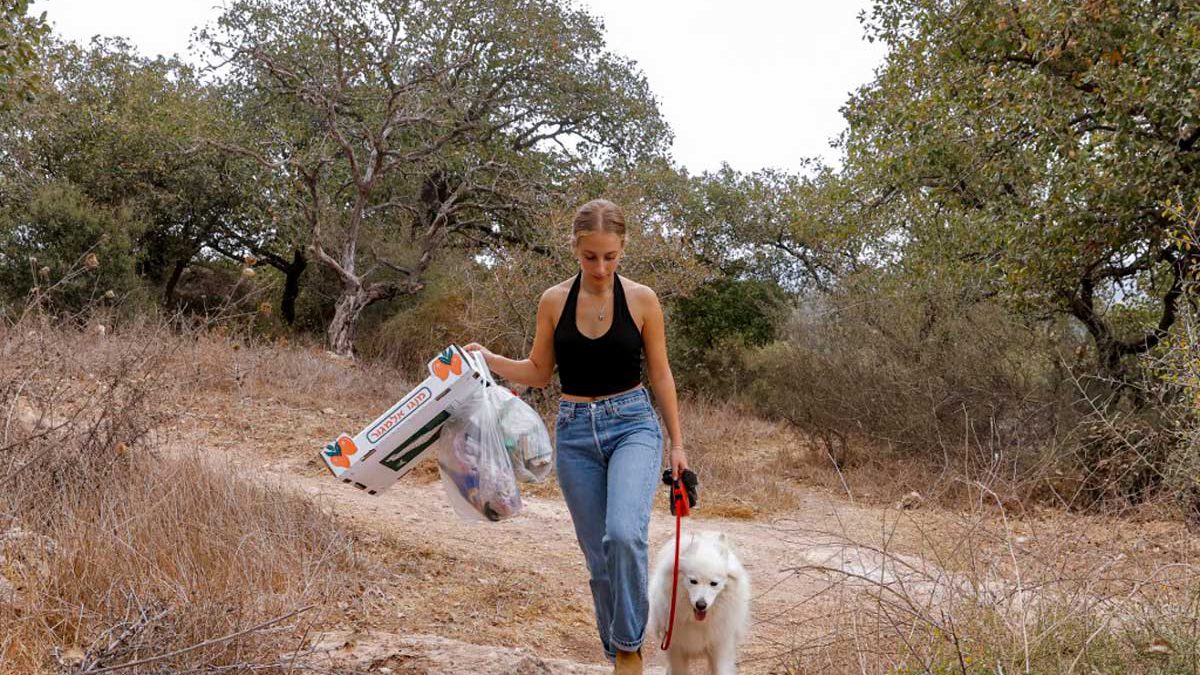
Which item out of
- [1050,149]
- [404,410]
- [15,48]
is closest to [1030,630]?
[404,410]

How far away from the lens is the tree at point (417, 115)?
53.8 ft

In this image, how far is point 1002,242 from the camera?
9.02 metres

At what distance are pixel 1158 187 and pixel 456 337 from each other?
1139 cm

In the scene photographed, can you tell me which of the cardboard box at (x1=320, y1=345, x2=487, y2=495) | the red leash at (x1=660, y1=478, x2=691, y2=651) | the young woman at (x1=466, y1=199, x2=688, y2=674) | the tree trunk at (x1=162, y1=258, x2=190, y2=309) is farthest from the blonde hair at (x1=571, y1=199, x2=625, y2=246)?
the tree trunk at (x1=162, y1=258, x2=190, y2=309)

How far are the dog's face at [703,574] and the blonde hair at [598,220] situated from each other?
1396mm

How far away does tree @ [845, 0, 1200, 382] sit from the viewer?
24.3 ft

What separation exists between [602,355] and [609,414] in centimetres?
22

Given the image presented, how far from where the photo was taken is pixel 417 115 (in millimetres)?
15703

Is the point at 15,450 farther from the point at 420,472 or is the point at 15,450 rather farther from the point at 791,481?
the point at 791,481

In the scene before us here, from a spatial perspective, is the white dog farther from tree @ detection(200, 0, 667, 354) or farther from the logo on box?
tree @ detection(200, 0, 667, 354)

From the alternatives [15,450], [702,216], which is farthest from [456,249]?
[15,450]

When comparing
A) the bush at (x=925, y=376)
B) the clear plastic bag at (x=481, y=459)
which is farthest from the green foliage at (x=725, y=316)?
the clear plastic bag at (x=481, y=459)

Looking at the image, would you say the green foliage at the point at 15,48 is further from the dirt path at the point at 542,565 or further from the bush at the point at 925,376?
the bush at the point at 925,376

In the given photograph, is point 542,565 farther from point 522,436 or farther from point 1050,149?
point 1050,149
